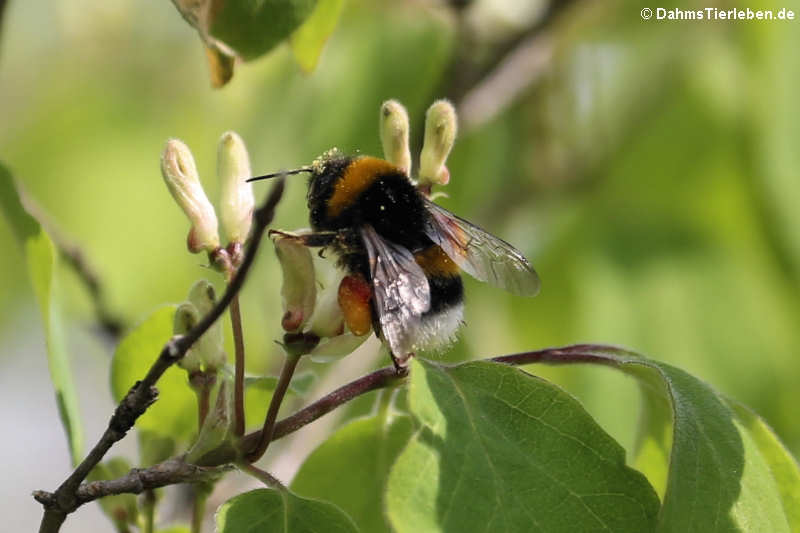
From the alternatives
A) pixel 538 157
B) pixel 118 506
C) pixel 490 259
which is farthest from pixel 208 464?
pixel 538 157

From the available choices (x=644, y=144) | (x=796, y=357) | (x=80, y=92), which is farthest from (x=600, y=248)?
(x=80, y=92)

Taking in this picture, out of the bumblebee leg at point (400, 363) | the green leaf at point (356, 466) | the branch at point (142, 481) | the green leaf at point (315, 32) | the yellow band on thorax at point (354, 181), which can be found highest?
the green leaf at point (315, 32)

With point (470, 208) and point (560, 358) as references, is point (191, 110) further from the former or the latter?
point (560, 358)

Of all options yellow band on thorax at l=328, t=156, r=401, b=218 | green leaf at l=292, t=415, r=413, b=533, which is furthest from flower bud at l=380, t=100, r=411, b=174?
green leaf at l=292, t=415, r=413, b=533

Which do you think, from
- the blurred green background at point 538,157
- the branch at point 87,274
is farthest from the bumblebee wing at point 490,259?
the blurred green background at point 538,157

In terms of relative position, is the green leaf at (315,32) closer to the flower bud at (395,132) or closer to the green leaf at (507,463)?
the flower bud at (395,132)

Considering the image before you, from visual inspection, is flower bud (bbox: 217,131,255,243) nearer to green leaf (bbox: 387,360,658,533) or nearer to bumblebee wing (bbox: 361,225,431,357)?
bumblebee wing (bbox: 361,225,431,357)

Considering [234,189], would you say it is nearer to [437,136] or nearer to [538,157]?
[437,136]

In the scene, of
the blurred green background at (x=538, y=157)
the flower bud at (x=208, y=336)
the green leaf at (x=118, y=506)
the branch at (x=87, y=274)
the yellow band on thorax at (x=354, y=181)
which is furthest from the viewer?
the blurred green background at (x=538, y=157)
